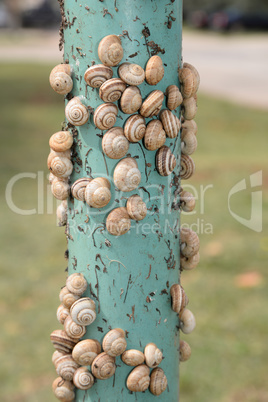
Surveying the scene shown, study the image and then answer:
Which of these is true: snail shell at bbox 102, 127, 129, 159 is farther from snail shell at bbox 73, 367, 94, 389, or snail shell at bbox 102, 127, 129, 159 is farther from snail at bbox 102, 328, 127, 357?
snail shell at bbox 73, 367, 94, 389

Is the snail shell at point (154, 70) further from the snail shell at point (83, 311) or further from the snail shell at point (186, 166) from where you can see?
the snail shell at point (83, 311)

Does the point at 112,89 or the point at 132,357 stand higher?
the point at 112,89

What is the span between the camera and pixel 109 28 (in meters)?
1.18

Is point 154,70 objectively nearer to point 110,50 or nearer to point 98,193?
point 110,50

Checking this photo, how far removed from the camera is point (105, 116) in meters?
1.18

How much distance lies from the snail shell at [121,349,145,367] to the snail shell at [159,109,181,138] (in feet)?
1.72

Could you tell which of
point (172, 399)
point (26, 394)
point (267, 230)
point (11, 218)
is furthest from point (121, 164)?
point (11, 218)

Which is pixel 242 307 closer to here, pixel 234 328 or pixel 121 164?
pixel 234 328

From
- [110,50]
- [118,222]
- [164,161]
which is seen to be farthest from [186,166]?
[110,50]

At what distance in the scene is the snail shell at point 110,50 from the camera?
1148 millimetres

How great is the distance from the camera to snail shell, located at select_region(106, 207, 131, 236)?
48.3 inches

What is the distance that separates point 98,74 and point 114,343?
0.62 meters

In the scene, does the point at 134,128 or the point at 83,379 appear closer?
Answer: the point at 134,128

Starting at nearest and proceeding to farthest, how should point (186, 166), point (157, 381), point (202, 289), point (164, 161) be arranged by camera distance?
point (164, 161) → point (157, 381) → point (186, 166) → point (202, 289)
